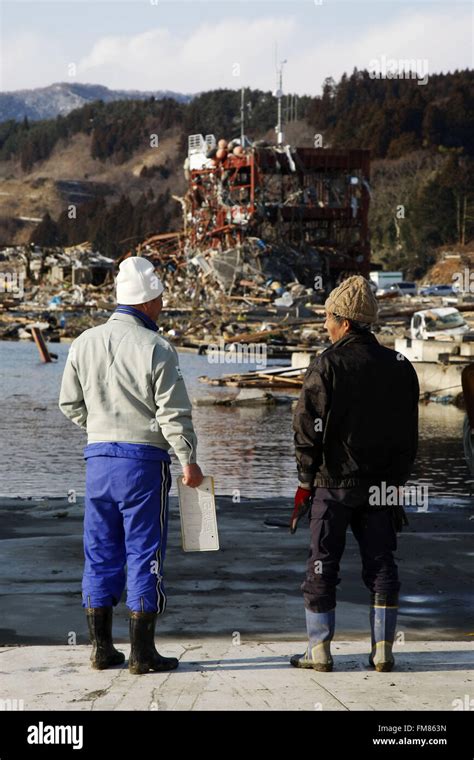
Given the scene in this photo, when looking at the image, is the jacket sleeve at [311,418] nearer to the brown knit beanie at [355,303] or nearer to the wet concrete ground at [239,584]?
the brown knit beanie at [355,303]

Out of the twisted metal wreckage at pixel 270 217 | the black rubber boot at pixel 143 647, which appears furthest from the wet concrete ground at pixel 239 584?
the twisted metal wreckage at pixel 270 217

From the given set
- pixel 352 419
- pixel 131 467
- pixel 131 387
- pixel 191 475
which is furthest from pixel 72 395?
pixel 352 419

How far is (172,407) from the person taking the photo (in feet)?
19.2

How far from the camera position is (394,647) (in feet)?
21.3

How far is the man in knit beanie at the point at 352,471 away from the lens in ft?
19.4

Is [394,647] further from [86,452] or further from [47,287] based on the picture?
[47,287]

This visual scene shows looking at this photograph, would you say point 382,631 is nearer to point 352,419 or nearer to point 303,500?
point 303,500

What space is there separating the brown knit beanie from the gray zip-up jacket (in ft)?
2.67

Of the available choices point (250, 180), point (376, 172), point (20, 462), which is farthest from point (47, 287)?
point (20, 462)

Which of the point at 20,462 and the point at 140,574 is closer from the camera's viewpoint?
the point at 140,574

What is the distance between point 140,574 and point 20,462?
440 inches

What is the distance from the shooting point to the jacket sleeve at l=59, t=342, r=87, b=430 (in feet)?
20.0

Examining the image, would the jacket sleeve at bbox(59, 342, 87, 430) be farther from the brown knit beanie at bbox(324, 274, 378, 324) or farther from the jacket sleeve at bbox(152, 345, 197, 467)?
the brown knit beanie at bbox(324, 274, 378, 324)

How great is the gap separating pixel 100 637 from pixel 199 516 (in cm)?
72
